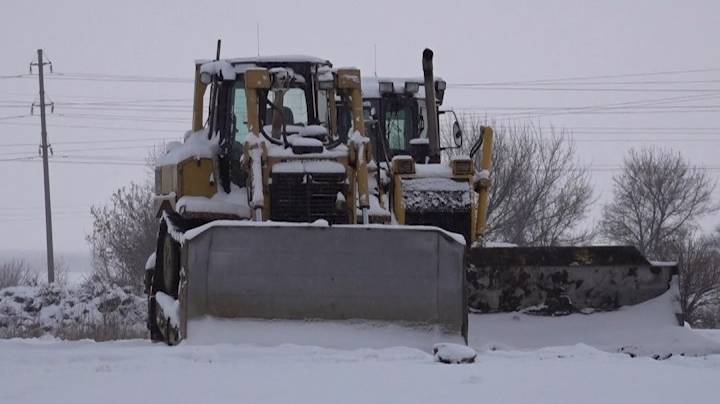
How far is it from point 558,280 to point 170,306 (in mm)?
3351

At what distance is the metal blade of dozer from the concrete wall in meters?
1.60

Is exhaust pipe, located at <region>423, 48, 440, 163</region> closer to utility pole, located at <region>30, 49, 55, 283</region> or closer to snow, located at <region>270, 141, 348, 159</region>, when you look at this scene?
snow, located at <region>270, 141, 348, 159</region>

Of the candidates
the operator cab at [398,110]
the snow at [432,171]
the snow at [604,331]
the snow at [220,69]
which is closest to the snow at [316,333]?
the snow at [604,331]

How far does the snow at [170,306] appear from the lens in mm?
9758

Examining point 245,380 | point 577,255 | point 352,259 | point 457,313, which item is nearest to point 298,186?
point 352,259

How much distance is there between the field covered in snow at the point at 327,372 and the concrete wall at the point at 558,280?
65 cm

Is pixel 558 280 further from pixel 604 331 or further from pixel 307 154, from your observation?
pixel 307 154

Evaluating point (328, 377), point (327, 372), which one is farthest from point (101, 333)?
point (328, 377)

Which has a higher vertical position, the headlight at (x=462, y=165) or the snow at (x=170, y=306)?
the headlight at (x=462, y=165)

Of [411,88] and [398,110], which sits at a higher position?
[411,88]

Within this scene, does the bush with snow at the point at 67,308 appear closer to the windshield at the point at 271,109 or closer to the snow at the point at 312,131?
the windshield at the point at 271,109

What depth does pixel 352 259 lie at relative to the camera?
9398mm

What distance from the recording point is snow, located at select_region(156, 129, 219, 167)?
1115 centimetres

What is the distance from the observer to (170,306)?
10359mm
